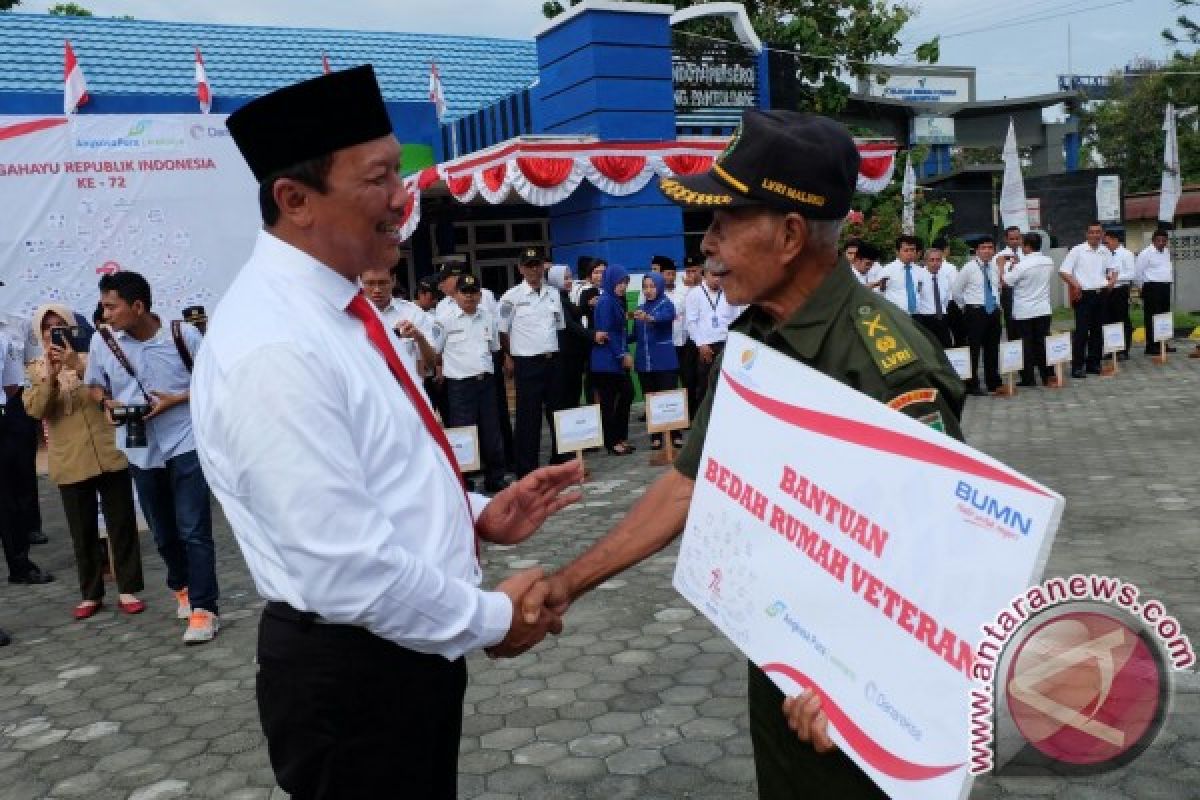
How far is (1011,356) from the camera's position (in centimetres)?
1197

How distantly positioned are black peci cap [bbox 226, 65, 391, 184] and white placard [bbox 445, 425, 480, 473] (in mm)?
6121

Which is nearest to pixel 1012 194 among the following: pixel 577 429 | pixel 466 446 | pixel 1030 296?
pixel 1030 296

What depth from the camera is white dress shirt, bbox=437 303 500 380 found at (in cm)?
834

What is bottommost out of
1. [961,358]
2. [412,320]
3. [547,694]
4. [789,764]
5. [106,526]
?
[547,694]

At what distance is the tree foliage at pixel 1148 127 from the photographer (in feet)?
118

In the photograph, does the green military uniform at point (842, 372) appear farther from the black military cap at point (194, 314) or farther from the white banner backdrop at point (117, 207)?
the black military cap at point (194, 314)

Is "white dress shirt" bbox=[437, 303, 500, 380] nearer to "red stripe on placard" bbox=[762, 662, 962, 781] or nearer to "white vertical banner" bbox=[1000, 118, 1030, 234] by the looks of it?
"red stripe on placard" bbox=[762, 662, 962, 781]

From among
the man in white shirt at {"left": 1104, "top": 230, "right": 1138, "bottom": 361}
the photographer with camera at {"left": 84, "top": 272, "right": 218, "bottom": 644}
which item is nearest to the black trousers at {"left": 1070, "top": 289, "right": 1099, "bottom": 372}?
the man in white shirt at {"left": 1104, "top": 230, "right": 1138, "bottom": 361}

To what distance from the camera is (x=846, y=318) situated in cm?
176

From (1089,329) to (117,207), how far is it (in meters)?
12.2

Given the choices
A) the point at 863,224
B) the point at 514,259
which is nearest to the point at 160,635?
the point at 514,259

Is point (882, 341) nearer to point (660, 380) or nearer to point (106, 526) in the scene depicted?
point (106, 526)

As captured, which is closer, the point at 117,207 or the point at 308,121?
the point at 308,121

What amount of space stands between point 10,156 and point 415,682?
241 inches
